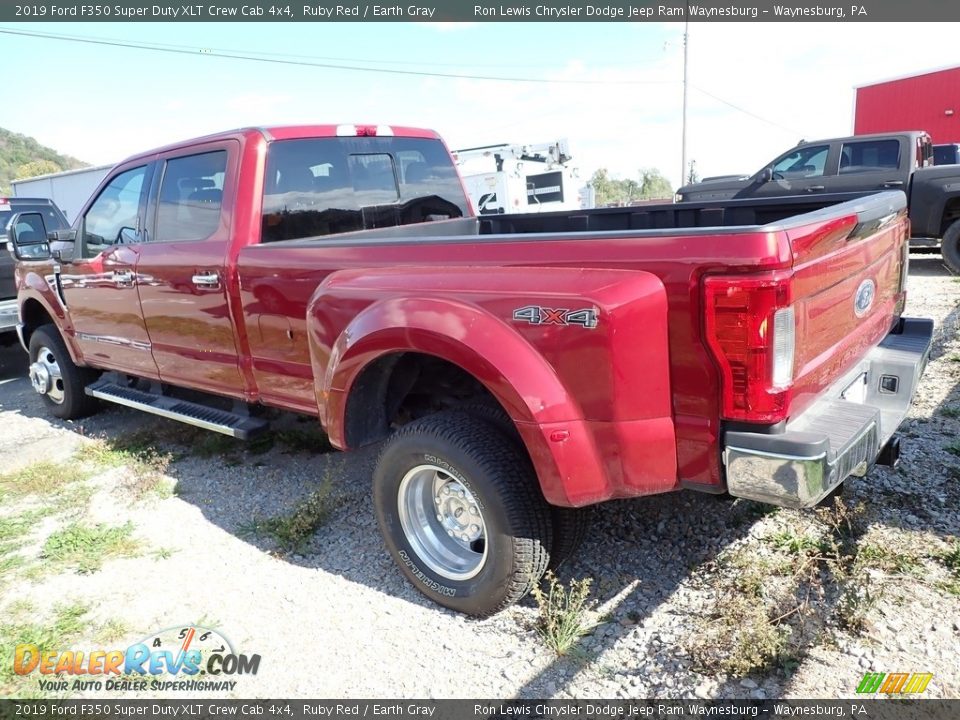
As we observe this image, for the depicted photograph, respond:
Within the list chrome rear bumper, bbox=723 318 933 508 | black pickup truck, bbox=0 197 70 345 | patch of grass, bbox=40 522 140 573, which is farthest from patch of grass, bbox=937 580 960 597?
black pickup truck, bbox=0 197 70 345

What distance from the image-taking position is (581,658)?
2451 millimetres

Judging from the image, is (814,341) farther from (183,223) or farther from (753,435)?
(183,223)

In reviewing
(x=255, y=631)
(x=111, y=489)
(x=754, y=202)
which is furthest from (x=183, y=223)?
(x=754, y=202)

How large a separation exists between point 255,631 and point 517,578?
1144 millimetres

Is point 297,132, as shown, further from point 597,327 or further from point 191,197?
point 597,327

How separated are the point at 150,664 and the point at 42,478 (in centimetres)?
240

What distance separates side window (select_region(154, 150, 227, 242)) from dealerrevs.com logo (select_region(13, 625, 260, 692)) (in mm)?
2089

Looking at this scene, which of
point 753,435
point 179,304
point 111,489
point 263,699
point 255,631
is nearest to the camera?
point 753,435

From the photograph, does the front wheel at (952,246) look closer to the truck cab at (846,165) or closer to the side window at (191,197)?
the truck cab at (846,165)

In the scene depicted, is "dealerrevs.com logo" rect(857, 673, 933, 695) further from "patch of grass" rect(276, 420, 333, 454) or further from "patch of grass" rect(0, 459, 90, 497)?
"patch of grass" rect(0, 459, 90, 497)

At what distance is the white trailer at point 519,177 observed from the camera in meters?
14.9

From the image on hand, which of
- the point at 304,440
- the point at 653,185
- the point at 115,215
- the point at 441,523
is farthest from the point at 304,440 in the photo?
the point at 653,185

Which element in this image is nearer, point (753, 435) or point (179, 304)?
point (753, 435)

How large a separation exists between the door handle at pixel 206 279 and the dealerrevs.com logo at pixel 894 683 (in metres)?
3.33
